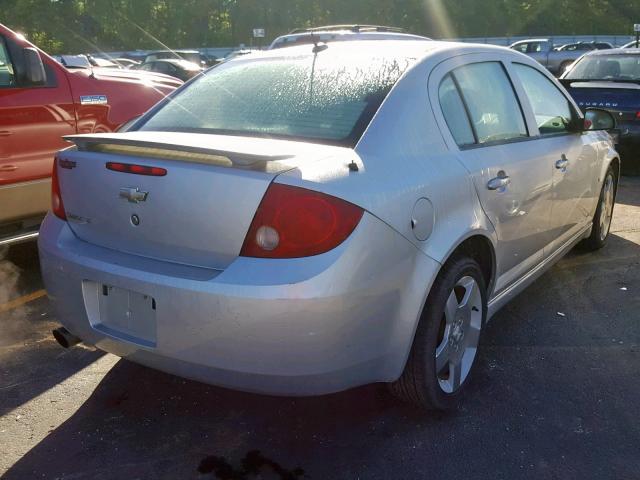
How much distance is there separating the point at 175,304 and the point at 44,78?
3.08 meters

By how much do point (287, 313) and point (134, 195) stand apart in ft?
2.62

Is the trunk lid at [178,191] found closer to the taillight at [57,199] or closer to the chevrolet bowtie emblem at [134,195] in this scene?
the chevrolet bowtie emblem at [134,195]

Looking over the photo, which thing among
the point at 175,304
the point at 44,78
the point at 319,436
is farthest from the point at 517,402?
the point at 44,78

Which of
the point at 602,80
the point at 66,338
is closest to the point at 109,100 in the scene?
the point at 66,338

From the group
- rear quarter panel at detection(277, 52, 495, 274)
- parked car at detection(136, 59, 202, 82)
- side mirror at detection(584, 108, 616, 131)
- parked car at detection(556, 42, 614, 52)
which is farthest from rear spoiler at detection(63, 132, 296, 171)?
parked car at detection(556, 42, 614, 52)

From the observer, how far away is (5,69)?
185 inches

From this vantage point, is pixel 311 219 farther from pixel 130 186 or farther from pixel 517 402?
pixel 517 402

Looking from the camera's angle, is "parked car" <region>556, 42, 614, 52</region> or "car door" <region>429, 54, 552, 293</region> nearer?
"car door" <region>429, 54, 552, 293</region>

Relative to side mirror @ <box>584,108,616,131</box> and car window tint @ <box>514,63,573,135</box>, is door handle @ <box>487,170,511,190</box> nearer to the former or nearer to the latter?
car window tint @ <box>514,63,573,135</box>

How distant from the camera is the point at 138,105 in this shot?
570 centimetres

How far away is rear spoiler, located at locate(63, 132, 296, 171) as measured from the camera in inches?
97.5

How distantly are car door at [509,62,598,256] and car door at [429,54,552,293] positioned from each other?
6.2 inches

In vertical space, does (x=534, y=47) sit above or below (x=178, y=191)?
below

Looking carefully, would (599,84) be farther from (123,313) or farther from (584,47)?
(584,47)
